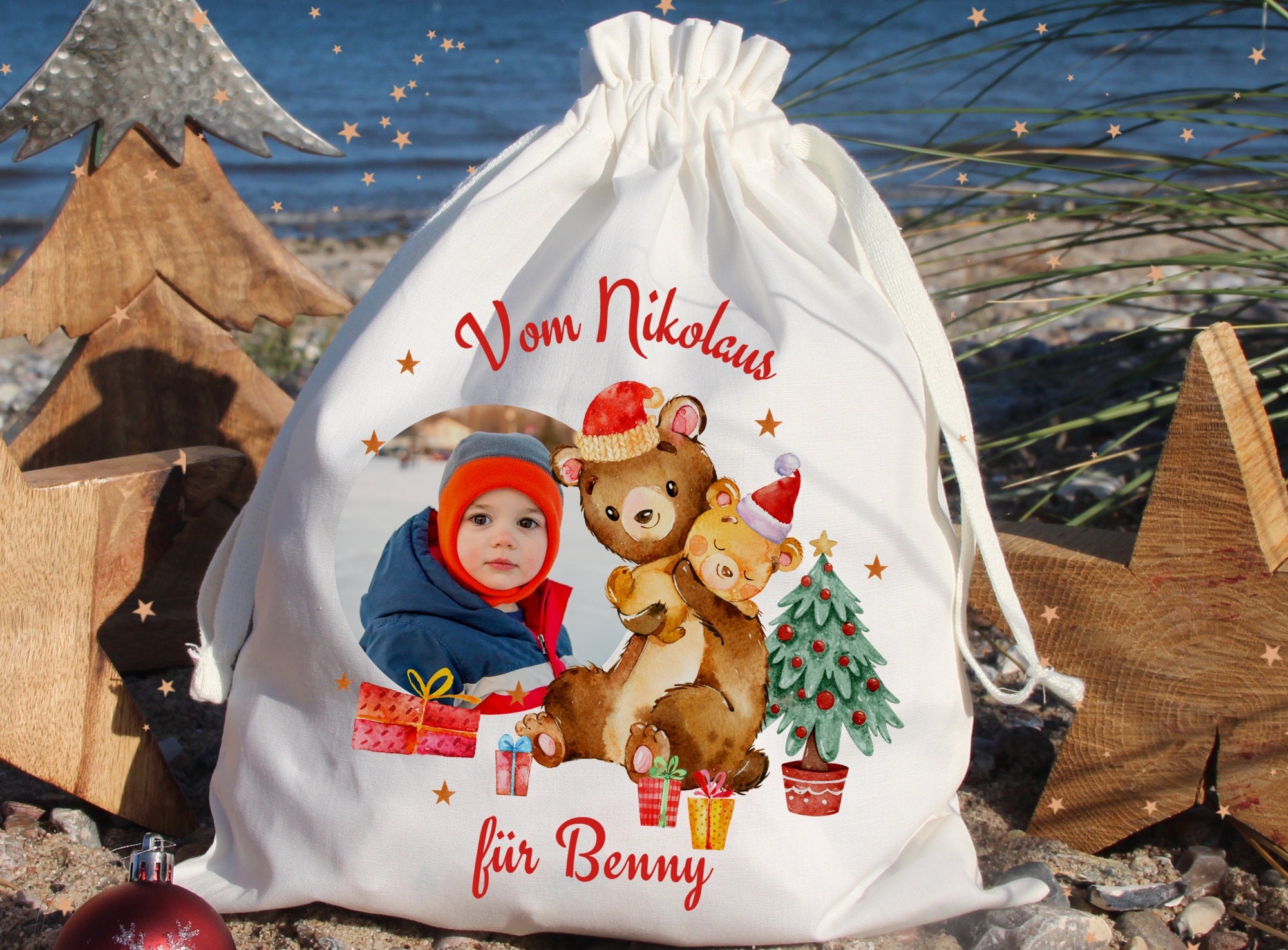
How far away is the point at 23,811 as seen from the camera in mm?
1583

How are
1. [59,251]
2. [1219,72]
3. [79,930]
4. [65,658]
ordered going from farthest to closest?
[1219,72] → [59,251] → [65,658] → [79,930]

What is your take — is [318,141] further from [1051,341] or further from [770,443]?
[1051,341]

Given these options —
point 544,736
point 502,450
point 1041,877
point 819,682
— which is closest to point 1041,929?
point 1041,877

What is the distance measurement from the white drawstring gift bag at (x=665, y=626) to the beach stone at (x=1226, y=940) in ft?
0.84

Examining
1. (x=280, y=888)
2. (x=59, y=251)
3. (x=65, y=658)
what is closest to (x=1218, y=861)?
(x=280, y=888)

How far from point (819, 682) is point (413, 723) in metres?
0.45

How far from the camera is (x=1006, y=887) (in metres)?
1.36

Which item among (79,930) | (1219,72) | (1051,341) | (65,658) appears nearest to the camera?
(79,930)

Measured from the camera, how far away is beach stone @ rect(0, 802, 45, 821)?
1.58 metres

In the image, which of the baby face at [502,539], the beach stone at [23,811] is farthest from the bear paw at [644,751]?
the beach stone at [23,811]

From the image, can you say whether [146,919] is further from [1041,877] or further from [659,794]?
[1041,877]

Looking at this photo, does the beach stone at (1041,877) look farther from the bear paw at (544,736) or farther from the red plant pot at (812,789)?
the bear paw at (544,736)

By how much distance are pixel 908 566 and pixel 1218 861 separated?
23.5 inches

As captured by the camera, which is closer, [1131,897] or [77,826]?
[1131,897]
